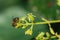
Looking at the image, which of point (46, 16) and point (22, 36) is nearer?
point (22, 36)

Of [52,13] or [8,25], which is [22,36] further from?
[52,13]

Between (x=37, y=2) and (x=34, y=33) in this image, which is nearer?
(x=34, y=33)

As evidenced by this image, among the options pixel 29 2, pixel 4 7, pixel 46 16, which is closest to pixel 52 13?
pixel 46 16

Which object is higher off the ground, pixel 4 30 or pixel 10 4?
pixel 10 4

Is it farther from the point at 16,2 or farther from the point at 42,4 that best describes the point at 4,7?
the point at 42,4

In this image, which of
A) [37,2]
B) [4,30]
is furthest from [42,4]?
[4,30]

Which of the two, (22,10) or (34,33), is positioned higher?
(22,10)
